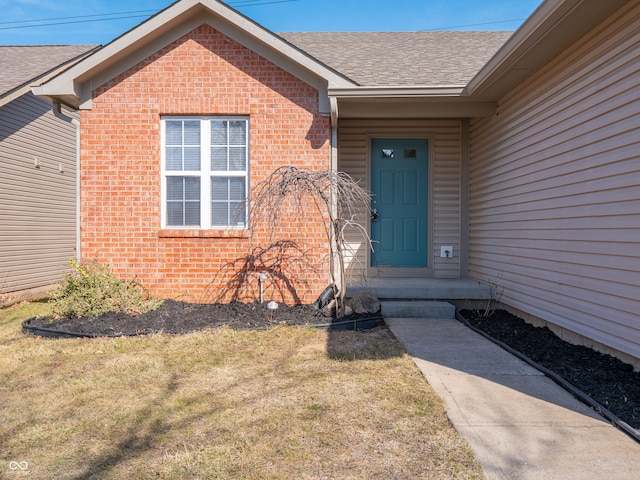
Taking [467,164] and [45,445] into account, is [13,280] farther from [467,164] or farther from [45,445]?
[467,164]

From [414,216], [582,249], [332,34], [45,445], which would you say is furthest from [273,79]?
[45,445]

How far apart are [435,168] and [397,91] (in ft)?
6.09

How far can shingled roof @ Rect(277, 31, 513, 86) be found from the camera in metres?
6.61

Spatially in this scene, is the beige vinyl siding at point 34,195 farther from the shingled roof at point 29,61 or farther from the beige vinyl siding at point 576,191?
the beige vinyl siding at point 576,191

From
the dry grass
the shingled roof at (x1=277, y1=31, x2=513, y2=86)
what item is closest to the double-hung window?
the shingled roof at (x1=277, y1=31, x2=513, y2=86)

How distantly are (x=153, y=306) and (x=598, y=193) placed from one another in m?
5.48

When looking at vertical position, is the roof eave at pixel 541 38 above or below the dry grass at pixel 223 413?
above

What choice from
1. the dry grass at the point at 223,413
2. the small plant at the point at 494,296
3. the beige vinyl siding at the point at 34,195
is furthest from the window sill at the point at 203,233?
the beige vinyl siding at the point at 34,195

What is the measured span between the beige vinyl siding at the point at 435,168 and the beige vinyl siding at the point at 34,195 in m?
6.43

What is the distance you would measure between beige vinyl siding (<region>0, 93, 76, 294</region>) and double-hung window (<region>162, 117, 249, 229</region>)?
4.18 m

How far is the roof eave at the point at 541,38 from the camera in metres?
3.80

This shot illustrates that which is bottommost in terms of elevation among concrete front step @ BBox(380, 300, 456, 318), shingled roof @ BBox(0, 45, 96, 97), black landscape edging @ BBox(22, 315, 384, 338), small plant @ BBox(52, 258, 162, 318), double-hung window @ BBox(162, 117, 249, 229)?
black landscape edging @ BBox(22, 315, 384, 338)

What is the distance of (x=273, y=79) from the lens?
20.5ft

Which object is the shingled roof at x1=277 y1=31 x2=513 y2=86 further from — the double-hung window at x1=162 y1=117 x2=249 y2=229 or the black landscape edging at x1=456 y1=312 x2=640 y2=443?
the black landscape edging at x1=456 y1=312 x2=640 y2=443
